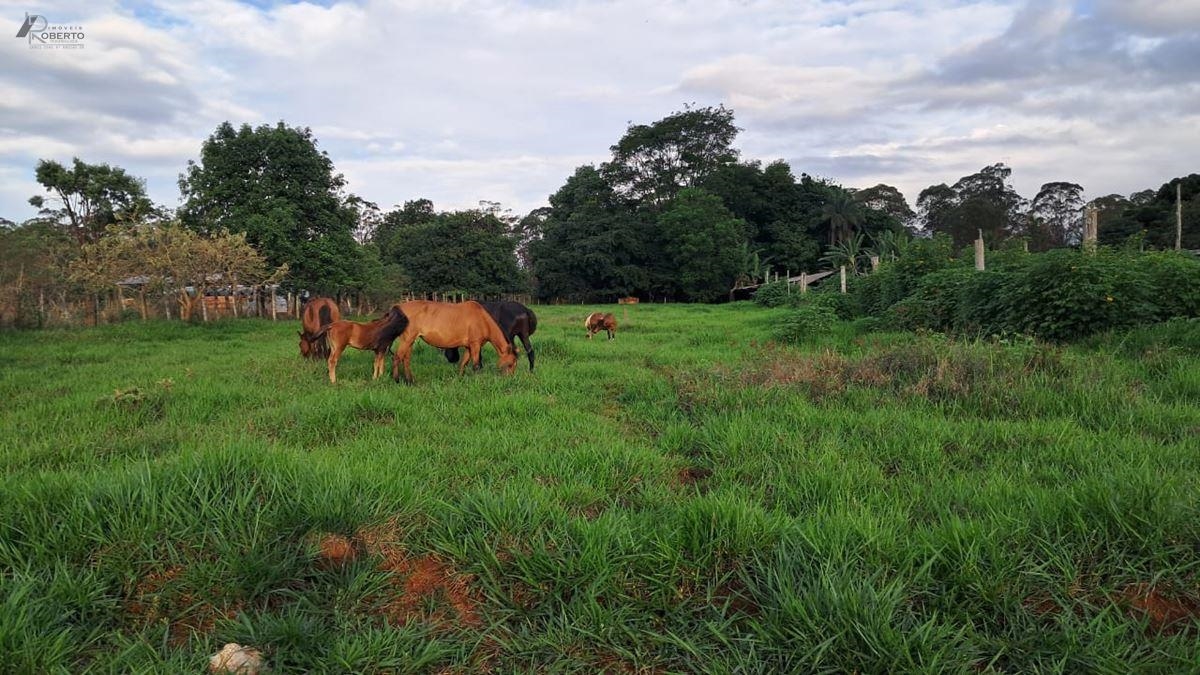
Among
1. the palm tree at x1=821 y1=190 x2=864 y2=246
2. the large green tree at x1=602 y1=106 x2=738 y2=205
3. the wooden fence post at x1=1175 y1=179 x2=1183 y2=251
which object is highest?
the large green tree at x1=602 y1=106 x2=738 y2=205

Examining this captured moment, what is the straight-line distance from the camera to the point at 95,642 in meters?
2.07

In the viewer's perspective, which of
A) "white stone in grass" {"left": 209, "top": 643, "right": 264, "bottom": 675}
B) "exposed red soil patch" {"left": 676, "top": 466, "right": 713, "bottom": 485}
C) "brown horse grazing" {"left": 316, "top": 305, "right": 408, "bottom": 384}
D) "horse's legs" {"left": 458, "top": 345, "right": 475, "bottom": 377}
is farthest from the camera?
"horse's legs" {"left": 458, "top": 345, "right": 475, "bottom": 377}

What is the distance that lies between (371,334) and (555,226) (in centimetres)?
3843

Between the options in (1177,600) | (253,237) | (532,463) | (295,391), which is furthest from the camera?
(253,237)

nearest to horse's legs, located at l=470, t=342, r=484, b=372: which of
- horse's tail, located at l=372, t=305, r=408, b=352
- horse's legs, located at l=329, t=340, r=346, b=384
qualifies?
horse's tail, located at l=372, t=305, r=408, b=352

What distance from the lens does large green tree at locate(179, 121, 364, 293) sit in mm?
21016

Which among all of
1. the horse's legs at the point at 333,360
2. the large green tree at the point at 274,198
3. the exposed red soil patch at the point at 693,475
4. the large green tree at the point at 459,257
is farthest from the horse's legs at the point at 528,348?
the large green tree at the point at 459,257

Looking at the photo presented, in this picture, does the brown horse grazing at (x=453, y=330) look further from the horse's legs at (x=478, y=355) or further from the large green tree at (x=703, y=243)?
the large green tree at (x=703, y=243)

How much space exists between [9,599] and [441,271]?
35.4m

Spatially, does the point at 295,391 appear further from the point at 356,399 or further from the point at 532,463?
the point at 532,463

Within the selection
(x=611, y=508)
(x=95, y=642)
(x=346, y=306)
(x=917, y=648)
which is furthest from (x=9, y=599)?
(x=346, y=306)

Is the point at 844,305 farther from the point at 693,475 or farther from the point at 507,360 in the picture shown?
the point at 693,475

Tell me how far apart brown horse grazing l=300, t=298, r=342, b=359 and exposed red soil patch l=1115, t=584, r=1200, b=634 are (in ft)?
32.1

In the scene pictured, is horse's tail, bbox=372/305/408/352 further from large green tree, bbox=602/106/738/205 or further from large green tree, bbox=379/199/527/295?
large green tree, bbox=602/106/738/205
